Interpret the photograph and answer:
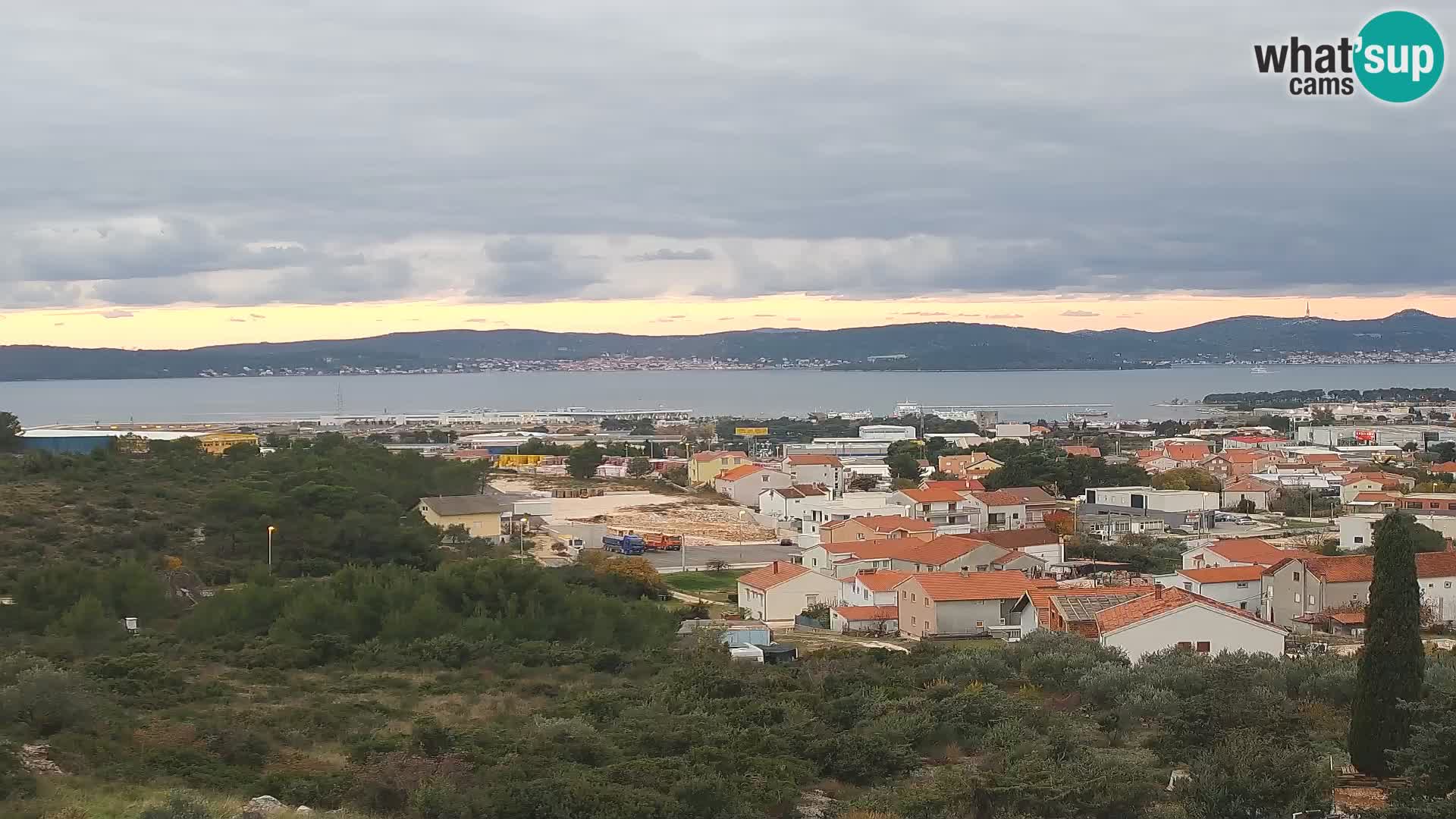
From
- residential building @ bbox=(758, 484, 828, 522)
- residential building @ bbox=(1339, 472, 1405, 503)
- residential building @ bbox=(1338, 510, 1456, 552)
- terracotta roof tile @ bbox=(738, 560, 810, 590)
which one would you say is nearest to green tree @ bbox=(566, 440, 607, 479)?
residential building @ bbox=(758, 484, 828, 522)

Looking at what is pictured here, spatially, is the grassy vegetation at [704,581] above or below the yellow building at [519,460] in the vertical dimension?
below

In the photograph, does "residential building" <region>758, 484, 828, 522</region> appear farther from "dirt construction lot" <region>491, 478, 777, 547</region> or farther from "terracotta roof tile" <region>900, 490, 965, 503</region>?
"terracotta roof tile" <region>900, 490, 965, 503</region>

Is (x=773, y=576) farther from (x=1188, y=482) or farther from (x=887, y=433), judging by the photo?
(x=887, y=433)

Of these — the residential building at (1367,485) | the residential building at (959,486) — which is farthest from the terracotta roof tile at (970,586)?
the residential building at (1367,485)

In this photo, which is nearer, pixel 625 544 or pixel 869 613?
pixel 869 613

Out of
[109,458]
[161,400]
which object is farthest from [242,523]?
[161,400]

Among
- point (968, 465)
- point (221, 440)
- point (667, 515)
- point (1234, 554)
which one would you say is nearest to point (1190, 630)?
point (1234, 554)

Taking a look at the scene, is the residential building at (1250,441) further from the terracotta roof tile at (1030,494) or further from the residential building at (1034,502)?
the residential building at (1034,502)
